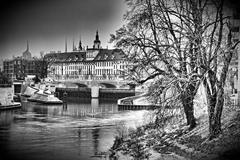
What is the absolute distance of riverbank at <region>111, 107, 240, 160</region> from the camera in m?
3.19

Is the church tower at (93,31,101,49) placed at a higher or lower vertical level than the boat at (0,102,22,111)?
higher

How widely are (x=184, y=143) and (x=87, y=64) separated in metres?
3.21

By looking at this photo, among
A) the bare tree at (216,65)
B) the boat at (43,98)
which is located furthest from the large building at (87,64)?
the boat at (43,98)

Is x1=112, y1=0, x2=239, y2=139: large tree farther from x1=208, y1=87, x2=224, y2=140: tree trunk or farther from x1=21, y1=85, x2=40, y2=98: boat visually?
x1=21, y1=85, x2=40, y2=98: boat

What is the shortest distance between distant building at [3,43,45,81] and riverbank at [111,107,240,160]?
212 centimetres

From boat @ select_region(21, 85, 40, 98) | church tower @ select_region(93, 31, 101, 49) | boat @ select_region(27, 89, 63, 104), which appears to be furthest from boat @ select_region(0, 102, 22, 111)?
church tower @ select_region(93, 31, 101, 49)

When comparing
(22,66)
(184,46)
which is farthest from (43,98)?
(184,46)

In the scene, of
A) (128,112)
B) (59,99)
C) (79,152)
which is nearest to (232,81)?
(79,152)

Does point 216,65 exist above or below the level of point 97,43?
below

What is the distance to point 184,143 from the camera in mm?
3676

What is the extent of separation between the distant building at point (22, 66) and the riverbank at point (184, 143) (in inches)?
83.6

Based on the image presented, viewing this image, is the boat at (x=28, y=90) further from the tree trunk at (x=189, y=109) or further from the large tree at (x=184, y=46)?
the tree trunk at (x=189, y=109)

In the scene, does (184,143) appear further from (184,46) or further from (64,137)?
(64,137)

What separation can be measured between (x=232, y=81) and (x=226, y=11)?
2.76 feet
